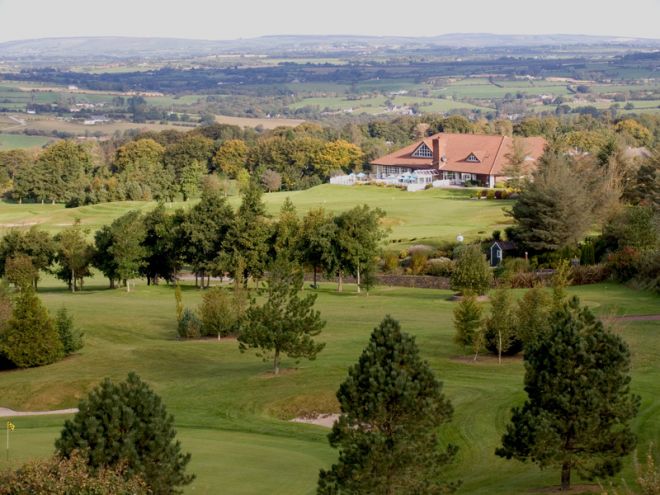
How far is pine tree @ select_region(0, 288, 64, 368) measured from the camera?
139ft

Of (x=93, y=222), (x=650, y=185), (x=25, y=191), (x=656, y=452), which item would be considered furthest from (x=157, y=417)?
(x=25, y=191)

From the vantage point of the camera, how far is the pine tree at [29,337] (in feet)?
139

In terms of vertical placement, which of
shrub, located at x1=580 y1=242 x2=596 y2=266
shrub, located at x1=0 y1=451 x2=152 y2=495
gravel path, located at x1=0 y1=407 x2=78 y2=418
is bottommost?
gravel path, located at x1=0 y1=407 x2=78 y2=418

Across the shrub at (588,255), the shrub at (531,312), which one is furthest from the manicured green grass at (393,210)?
the shrub at (531,312)

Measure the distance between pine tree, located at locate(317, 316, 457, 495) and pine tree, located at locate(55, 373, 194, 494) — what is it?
3.01 metres

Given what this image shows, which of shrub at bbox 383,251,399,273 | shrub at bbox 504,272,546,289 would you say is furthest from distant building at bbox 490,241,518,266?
shrub at bbox 504,272,546,289

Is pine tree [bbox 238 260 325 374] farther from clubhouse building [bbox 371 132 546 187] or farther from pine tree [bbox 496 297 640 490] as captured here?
clubhouse building [bbox 371 132 546 187]

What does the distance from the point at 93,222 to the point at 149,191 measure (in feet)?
86.1

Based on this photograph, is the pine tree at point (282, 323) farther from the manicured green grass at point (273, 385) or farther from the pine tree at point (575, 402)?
the pine tree at point (575, 402)

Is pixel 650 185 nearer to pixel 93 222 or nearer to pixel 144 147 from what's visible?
pixel 93 222

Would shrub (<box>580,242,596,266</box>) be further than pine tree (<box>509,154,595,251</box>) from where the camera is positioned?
No

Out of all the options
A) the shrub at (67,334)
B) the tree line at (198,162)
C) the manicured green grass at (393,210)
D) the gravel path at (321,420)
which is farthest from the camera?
the tree line at (198,162)

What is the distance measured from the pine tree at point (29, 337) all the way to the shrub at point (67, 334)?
2.07ft

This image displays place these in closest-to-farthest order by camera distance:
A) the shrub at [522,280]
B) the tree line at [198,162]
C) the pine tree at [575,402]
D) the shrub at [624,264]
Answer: the pine tree at [575,402], the shrub at [624,264], the shrub at [522,280], the tree line at [198,162]
